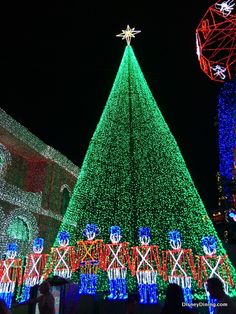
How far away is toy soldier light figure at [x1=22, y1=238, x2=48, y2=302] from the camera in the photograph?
563 inches

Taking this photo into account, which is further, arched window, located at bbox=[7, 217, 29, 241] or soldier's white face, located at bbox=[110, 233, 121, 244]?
arched window, located at bbox=[7, 217, 29, 241]

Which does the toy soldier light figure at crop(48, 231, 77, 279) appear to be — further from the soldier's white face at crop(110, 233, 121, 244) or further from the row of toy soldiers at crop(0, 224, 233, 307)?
the soldier's white face at crop(110, 233, 121, 244)

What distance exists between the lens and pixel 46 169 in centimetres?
2312

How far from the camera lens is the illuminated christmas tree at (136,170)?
1569 cm

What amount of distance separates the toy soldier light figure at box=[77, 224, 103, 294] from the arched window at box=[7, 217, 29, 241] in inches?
245

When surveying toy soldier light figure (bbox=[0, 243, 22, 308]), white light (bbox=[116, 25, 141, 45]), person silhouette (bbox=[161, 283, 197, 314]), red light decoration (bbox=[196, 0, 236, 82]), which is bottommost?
person silhouette (bbox=[161, 283, 197, 314])

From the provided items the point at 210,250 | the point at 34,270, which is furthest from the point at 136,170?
the point at 34,270

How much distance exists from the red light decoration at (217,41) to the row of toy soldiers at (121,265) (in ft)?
22.8

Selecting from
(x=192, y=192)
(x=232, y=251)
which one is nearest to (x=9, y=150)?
(x=192, y=192)

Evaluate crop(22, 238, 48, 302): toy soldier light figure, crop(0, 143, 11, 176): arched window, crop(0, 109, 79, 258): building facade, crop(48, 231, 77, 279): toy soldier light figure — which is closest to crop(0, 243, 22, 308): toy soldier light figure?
crop(22, 238, 48, 302): toy soldier light figure

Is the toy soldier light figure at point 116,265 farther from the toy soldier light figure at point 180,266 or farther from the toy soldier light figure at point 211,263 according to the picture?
the toy soldier light figure at point 211,263

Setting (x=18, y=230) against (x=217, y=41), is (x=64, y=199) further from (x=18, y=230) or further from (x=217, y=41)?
(x=217, y=41)

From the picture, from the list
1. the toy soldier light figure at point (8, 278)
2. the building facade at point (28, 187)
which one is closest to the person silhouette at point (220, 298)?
the toy soldier light figure at point (8, 278)

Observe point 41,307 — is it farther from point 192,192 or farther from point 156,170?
point 156,170
